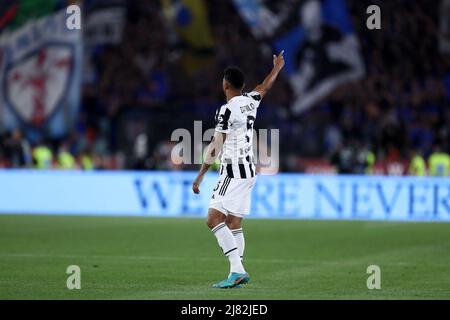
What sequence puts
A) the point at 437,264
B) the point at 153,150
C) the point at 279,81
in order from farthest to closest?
the point at 279,81
the point at 153,150
the point at 437,264

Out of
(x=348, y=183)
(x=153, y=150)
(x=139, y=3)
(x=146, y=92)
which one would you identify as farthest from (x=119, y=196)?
(x=139, y=3)

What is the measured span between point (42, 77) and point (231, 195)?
988 inches

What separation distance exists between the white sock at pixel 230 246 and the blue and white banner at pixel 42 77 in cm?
2406

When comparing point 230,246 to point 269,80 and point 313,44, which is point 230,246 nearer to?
point 269,80

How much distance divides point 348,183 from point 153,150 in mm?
10996

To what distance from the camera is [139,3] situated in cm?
3684

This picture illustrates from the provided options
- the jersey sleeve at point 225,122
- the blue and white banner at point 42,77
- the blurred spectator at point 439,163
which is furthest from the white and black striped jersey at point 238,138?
the blue and white banner at point 42,77

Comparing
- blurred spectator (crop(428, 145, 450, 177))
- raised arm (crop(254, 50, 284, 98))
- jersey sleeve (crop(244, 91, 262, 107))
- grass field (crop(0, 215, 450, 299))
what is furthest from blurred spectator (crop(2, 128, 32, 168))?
jersey sleeve (crop(244, 91, 262, 107))
